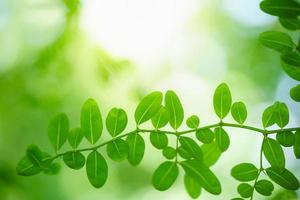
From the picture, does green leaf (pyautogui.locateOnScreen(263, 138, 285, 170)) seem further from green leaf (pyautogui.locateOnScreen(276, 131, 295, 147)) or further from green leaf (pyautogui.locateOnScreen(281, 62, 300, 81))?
green leaf (pyautogui.locateOnScreen(281, 62, 300, 81))

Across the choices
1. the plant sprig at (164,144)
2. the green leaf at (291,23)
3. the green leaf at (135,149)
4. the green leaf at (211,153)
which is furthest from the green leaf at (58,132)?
the green leaf at (291,23)

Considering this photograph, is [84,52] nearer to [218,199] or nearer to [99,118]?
[218,199]

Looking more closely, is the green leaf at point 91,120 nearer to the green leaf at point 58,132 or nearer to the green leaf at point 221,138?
the green leaf at point 58,132

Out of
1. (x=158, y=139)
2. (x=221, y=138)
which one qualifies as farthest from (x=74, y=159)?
(x=221, y=138)

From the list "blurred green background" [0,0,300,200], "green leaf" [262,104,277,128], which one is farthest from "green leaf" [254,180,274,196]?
"blurred green background" [0,0,300,200]

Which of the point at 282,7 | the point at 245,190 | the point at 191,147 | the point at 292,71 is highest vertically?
the point at 282,7

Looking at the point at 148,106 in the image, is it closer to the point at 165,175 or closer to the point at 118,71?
the point at 165,175
